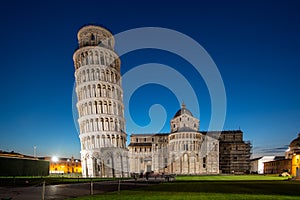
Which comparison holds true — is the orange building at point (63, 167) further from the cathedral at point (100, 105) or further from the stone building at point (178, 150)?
the cathedral at point (100, 105)

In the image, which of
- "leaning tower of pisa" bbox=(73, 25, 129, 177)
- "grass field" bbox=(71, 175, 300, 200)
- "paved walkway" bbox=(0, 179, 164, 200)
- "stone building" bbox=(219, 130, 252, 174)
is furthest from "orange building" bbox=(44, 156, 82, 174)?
"grass field" bbox=(71, 175, 300, 200)

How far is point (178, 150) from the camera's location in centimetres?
7988

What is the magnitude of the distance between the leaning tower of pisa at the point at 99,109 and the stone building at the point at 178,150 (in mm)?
28516

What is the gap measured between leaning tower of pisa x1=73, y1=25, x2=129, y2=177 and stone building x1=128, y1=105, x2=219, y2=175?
28.5 metres

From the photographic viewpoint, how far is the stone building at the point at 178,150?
79250 millimetres

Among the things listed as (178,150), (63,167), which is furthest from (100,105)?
(63,167)

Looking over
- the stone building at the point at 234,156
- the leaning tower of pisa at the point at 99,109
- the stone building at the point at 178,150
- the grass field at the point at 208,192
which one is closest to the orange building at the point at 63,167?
the stone building at the point at 178,150

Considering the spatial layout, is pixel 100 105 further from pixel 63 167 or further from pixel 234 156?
pixel 63 167

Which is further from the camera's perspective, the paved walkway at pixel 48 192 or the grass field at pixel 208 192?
the paved walkway at pixel 48 192

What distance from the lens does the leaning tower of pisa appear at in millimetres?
51875

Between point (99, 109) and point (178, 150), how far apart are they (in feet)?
115

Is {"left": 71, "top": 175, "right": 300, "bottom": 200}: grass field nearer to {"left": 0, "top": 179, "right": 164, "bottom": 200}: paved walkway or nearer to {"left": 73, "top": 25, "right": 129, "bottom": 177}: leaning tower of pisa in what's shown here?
{"left": 0, "top": 179, "right": 164, "bottom": 200}: paved walkway

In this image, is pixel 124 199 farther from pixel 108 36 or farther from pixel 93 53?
pixel 108 36

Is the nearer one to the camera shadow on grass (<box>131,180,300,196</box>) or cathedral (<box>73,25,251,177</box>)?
shadow on grass (<box>131,180,300,196</box>)
